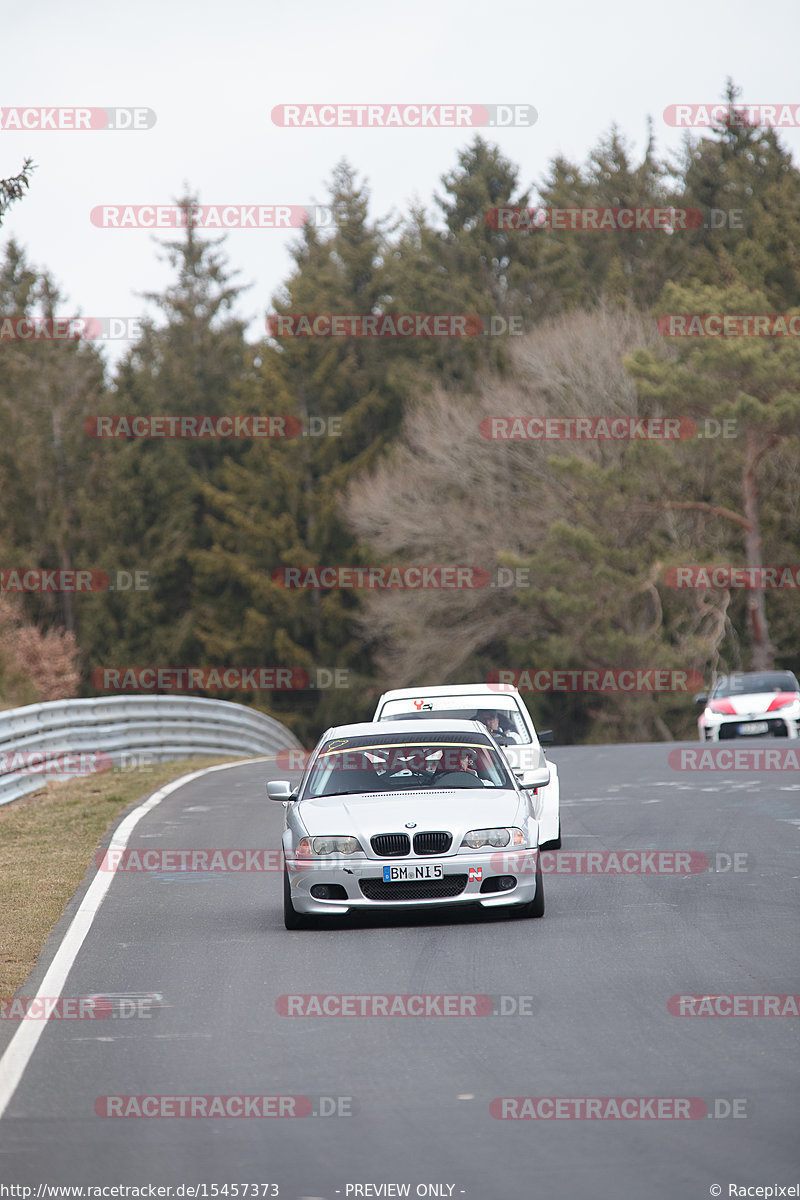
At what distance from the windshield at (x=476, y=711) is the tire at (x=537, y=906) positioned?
388cm

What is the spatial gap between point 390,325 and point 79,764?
2029 inches

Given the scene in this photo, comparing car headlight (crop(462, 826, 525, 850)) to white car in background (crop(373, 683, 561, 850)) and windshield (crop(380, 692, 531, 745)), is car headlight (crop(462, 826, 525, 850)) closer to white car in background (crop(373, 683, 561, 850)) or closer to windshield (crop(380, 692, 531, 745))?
white car in background (crop(373, 683, 561, 850))

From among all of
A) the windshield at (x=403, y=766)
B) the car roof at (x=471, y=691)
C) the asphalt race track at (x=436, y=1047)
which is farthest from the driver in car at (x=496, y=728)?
the windshield at (x=403, y=766)

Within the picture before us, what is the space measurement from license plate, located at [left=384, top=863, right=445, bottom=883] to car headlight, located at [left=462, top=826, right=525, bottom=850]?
247 millimetres

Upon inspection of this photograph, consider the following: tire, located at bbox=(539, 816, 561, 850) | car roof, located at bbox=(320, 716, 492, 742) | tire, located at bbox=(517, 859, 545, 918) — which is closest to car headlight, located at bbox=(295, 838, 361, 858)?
Result: tire, located at bbox=(517, 859, 545, 918)

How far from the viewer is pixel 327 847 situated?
10.2m

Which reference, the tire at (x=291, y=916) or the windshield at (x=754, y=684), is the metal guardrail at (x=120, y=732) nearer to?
the tire at (x=291, y=916)

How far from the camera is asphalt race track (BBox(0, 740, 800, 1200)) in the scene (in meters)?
5.45

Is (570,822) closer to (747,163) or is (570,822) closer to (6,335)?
(747,163)

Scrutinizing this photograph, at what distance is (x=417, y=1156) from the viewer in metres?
5.51

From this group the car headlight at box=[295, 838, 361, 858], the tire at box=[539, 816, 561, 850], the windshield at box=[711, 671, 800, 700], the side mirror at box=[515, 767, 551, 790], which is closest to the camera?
the car headlight at box=[295, 838, 361, 858]

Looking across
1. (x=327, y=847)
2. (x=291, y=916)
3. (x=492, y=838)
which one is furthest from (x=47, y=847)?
(x=492, y=838)

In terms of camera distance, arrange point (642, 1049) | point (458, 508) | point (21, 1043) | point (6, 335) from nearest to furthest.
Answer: point (642, 1049) → point (21, 1043) → point (458, 508) → point (6, 335)

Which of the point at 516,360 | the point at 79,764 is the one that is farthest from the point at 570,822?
the point at 516,360
